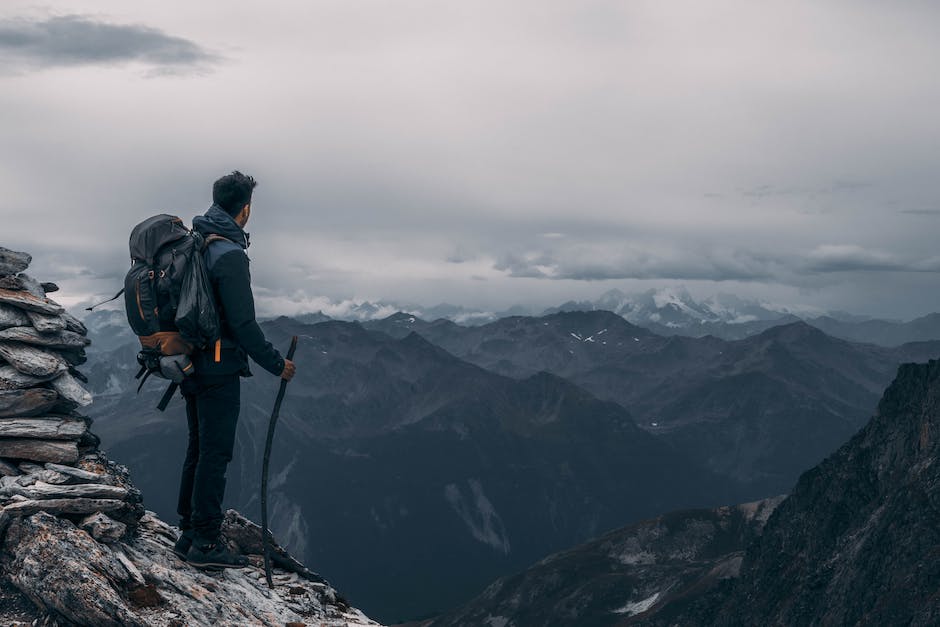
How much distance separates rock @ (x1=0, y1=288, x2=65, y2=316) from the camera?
59.6 ft

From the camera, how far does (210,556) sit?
17203mm

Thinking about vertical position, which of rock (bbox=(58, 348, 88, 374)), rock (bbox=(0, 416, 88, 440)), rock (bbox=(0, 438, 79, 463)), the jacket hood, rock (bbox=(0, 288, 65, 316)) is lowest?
rock (bbox=(0, 438, 79, 463))

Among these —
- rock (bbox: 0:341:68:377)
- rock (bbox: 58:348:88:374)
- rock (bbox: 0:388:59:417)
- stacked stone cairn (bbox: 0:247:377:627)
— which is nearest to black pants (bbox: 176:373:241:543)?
stacked stone cairn (bbox: 0:247:377:627)

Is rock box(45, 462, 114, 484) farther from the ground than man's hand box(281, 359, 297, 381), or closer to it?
closer to it

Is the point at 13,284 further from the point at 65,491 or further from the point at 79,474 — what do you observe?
the point at 65,491

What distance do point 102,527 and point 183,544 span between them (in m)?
2.35

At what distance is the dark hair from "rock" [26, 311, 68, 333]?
17.2 feet

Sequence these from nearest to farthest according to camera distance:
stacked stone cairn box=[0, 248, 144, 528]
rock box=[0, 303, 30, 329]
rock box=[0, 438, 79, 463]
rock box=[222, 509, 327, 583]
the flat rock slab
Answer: the flat rock slab, stacked stone cairn box=[0, 248, 144, 528], rock box=[0, 438, 79, 463], rock box=[0, 303, 30, 329], rock box=[222, 509, 327, 583]

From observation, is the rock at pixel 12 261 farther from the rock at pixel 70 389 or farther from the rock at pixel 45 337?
the rock at pixel 70 389

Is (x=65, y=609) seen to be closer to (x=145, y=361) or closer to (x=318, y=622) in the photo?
(x=145, y=361)

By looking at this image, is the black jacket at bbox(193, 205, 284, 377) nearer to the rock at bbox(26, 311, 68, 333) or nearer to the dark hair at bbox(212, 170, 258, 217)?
the dark hair at bbox(212, 170, 258, 217)

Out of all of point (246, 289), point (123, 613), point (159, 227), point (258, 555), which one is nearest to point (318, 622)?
point (258, 555)

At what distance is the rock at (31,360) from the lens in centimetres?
1761

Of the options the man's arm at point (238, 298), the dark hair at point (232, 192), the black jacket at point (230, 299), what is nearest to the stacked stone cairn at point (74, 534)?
the black jacket at point (230, 299)
